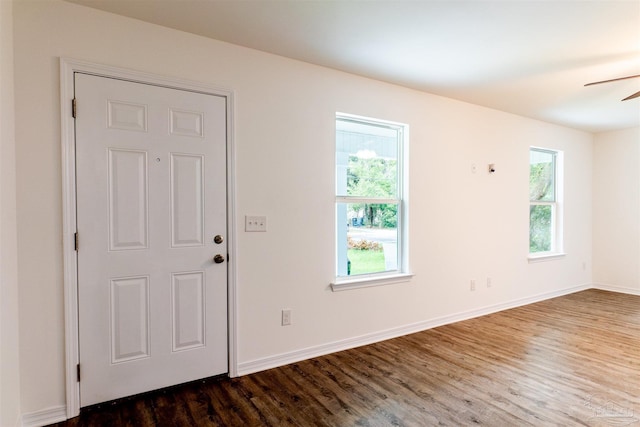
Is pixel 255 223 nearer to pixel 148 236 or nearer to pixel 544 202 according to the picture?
pixel 148 236

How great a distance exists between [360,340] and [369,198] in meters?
1.32

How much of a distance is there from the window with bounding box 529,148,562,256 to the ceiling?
5.11ft

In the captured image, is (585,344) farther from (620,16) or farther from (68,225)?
(68,225)

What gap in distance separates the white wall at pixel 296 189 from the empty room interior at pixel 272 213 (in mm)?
15

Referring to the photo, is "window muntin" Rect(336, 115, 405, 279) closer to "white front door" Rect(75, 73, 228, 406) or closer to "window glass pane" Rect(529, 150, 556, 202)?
"white front door" Rect(75, 73, 228, 406)

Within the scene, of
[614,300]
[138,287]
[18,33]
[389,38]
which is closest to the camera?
[18,33]

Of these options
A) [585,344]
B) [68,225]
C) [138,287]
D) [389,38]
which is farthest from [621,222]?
[68,225]

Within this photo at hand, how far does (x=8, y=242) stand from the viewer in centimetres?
171

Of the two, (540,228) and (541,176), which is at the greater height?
(541,176)

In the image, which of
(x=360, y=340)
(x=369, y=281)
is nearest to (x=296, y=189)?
(x=369, y=281)

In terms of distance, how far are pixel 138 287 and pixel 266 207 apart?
1.02m

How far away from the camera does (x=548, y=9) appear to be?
2.03m

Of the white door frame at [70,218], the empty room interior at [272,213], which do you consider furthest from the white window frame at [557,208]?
the white door frame at [70,218]

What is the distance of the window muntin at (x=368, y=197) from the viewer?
3.11 metres
